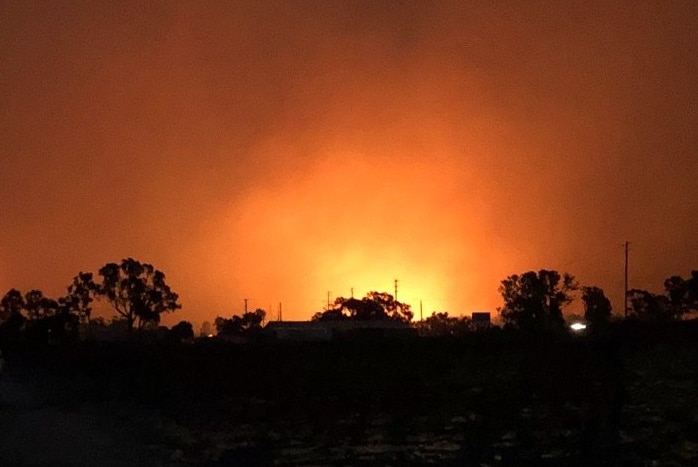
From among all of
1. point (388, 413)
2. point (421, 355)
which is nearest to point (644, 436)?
point (388, 413)

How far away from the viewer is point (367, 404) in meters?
42.3

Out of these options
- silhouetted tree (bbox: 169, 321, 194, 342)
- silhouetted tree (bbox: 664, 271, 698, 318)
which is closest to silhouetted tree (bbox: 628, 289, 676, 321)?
silhouetted tree (bbox: 664, 271, 698, 318)

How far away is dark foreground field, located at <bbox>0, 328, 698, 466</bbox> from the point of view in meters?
27.1

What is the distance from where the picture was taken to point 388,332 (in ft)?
352

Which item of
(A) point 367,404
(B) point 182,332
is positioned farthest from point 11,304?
(A) point 367,404

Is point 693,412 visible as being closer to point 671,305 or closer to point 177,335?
point 177,335

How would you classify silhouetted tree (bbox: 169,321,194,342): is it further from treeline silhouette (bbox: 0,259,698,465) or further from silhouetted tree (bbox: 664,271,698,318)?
silhouetted tree (bbox: 664,271,698,318)

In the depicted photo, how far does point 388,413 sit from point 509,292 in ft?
291

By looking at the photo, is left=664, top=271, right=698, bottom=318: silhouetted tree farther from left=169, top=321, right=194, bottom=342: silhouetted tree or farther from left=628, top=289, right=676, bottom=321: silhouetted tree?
left=169, top=321, right=194, bottom=342: silhouetted tree

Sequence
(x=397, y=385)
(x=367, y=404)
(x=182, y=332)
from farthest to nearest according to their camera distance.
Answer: (x=182, y=332) → (x=397, y=385) → (x=367, y=404)

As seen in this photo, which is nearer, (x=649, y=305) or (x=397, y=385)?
(x=397, y=385)

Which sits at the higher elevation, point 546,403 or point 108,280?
point 108,280

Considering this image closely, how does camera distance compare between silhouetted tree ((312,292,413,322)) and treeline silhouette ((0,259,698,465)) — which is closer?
treeline silhouette ((0,259,698,465))

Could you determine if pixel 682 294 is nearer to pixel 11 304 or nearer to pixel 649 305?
pixel 649 305
